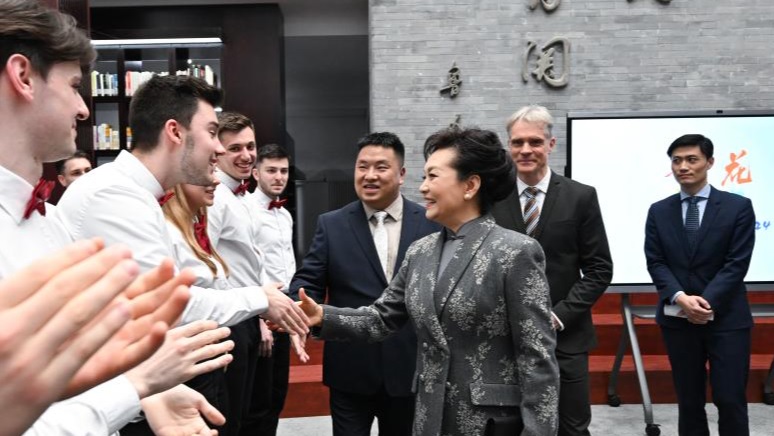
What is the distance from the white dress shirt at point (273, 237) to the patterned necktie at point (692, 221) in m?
2.28

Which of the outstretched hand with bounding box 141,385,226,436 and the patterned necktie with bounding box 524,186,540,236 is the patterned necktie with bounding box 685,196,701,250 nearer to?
the patterned necktie with bounding box 524,186,540,236

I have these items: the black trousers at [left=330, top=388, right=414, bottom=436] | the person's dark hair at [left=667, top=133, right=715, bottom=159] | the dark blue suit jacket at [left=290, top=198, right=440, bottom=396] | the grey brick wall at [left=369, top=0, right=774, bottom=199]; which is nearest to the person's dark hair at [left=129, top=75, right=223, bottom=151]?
the dark blue suit jacket at [left=290, top=198, right=440, bottom=396]

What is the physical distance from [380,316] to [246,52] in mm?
5711

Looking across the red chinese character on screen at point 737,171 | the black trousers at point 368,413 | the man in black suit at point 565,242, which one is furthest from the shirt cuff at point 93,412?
the red chinese character on screen at point 737,171

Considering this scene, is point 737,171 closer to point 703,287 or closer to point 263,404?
point 703,287

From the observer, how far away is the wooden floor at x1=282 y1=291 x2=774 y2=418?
4539 mm

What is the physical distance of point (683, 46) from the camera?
19.6ft

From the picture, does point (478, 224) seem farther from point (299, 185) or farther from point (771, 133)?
point (299, 185)

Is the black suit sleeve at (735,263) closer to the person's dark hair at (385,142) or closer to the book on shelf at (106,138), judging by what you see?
the person's dark hair at (385,142)

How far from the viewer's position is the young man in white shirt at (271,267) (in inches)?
138

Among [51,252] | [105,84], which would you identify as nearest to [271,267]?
[51,252]

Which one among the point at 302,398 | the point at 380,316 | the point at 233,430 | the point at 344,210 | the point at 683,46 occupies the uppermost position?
the point at 683,46

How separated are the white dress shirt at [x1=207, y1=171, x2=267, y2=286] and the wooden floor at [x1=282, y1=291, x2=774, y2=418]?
1.67m

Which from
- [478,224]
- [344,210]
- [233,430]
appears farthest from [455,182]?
[233,430]
